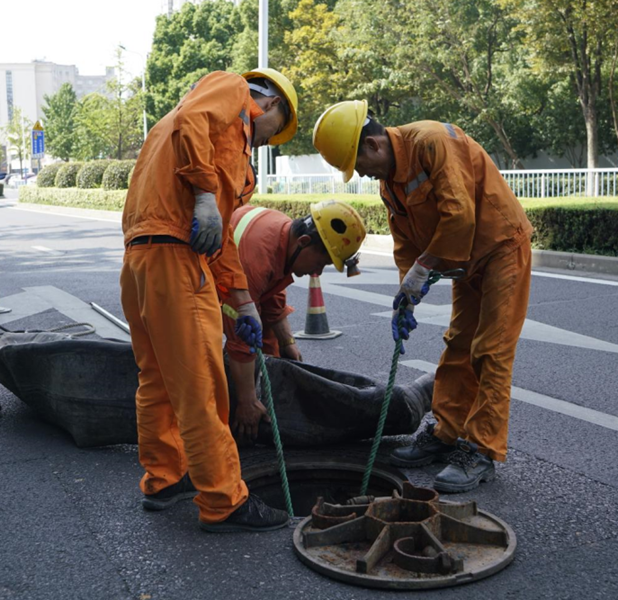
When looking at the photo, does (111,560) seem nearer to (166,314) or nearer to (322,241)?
(166,314)

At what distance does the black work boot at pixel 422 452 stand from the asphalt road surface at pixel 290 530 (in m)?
0.07

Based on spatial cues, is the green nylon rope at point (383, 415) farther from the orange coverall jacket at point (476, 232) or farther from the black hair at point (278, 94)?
the black hair at point (278, 94)

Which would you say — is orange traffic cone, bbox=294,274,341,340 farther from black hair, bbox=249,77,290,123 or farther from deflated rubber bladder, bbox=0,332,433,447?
black hair, bbox=249,77,290,123

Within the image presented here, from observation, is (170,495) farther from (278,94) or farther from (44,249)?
(44,249)

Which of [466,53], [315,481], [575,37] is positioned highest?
[466,53]

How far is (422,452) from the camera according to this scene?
3994 mm

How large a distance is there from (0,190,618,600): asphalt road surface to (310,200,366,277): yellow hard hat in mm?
1109

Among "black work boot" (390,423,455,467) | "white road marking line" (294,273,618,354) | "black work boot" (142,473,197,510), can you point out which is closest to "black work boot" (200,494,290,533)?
"black work boot" (142,473,197,510)

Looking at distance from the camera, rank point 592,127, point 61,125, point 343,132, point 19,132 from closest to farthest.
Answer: point 343,132
point 592,127
point 61,125
point 19,132

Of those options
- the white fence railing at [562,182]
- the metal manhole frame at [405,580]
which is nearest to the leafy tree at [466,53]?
the white fence railing at [562,182]

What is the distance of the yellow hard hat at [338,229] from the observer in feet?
13.7

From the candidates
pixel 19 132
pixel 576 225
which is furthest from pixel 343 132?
pixel 19 132

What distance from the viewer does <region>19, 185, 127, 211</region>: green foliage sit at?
29625 mm

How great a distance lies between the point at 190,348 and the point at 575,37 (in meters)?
22.0
